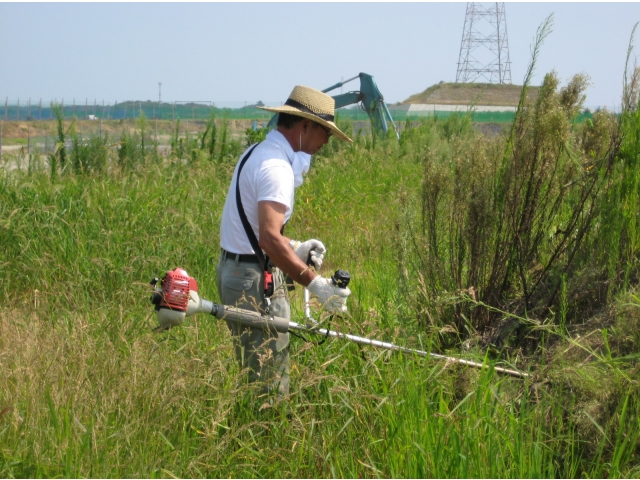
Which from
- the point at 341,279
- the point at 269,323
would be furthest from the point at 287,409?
the point at 341,279

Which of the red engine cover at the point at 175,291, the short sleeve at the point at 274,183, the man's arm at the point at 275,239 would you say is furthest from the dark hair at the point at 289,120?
the red engine cover at the point at 175,291

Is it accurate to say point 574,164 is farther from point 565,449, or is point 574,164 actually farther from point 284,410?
point 284,410

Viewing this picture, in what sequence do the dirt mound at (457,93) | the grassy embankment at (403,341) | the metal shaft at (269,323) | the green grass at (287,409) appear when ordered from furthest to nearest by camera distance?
the dirt mound at (457,93)
the metal shaft at (269,323)
the grassy embankment at (403,341)
the green grass at (287,409)

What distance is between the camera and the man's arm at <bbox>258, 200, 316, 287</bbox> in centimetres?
377

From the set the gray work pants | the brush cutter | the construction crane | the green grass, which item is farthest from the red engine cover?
the construction crane

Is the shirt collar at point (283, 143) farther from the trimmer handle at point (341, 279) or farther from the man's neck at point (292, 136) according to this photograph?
the trimmer handle at point (341, 279)

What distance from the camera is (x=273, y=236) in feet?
12.4

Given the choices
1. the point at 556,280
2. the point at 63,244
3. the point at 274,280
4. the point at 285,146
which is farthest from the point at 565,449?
the point at 63,244

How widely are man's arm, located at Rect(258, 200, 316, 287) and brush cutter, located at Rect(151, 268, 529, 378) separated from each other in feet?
0.80

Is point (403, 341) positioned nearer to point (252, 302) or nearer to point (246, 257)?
point (252, 302)

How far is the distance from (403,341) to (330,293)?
0.56 metres

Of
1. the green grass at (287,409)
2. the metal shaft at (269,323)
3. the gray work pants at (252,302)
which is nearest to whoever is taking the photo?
the green grass at (287,409)

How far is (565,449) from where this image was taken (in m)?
3.47

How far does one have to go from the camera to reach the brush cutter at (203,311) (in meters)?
3.54
